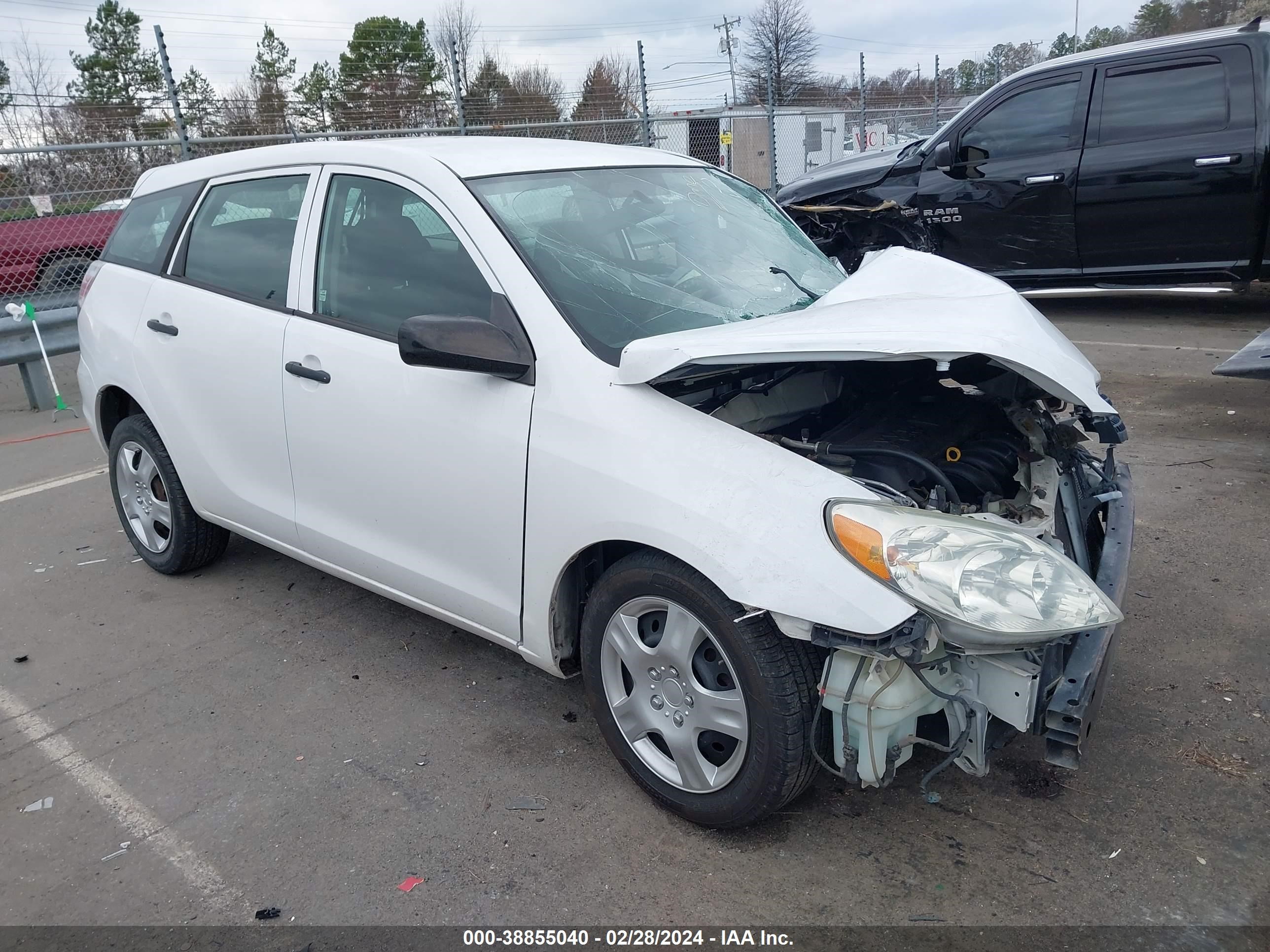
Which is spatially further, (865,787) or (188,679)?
(188,679)

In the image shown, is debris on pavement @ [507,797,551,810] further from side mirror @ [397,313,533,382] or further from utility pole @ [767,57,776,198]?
utility pole @ [767,57,776,198]

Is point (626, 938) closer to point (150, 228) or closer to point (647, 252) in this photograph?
point (647, 252)

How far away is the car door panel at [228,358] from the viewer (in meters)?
3.63

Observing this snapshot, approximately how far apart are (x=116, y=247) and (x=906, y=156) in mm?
6893

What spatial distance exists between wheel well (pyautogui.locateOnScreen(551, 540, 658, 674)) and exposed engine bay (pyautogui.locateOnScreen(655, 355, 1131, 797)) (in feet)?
1.70

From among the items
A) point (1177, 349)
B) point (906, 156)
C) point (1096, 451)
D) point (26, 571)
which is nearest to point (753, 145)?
point (906, 156)

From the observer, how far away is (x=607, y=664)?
2.79 m

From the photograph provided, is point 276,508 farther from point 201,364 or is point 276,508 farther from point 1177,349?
point 1177,349

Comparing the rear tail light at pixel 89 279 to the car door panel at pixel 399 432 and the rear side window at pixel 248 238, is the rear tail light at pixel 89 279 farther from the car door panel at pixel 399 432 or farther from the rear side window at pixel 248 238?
the car door panel at pixel 399 432

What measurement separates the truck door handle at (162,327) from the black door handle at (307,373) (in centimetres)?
83

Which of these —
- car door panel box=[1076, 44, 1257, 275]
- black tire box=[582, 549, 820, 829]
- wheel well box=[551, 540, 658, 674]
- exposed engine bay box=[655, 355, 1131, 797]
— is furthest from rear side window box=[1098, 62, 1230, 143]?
black tire box=[582, 549, 820, 829]

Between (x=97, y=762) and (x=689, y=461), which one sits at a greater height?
(x=689, y=461)

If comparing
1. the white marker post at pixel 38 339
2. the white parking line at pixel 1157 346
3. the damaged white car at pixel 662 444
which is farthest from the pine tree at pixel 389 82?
the damaged white car at pixel 662 444

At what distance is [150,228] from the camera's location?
4.38 m
